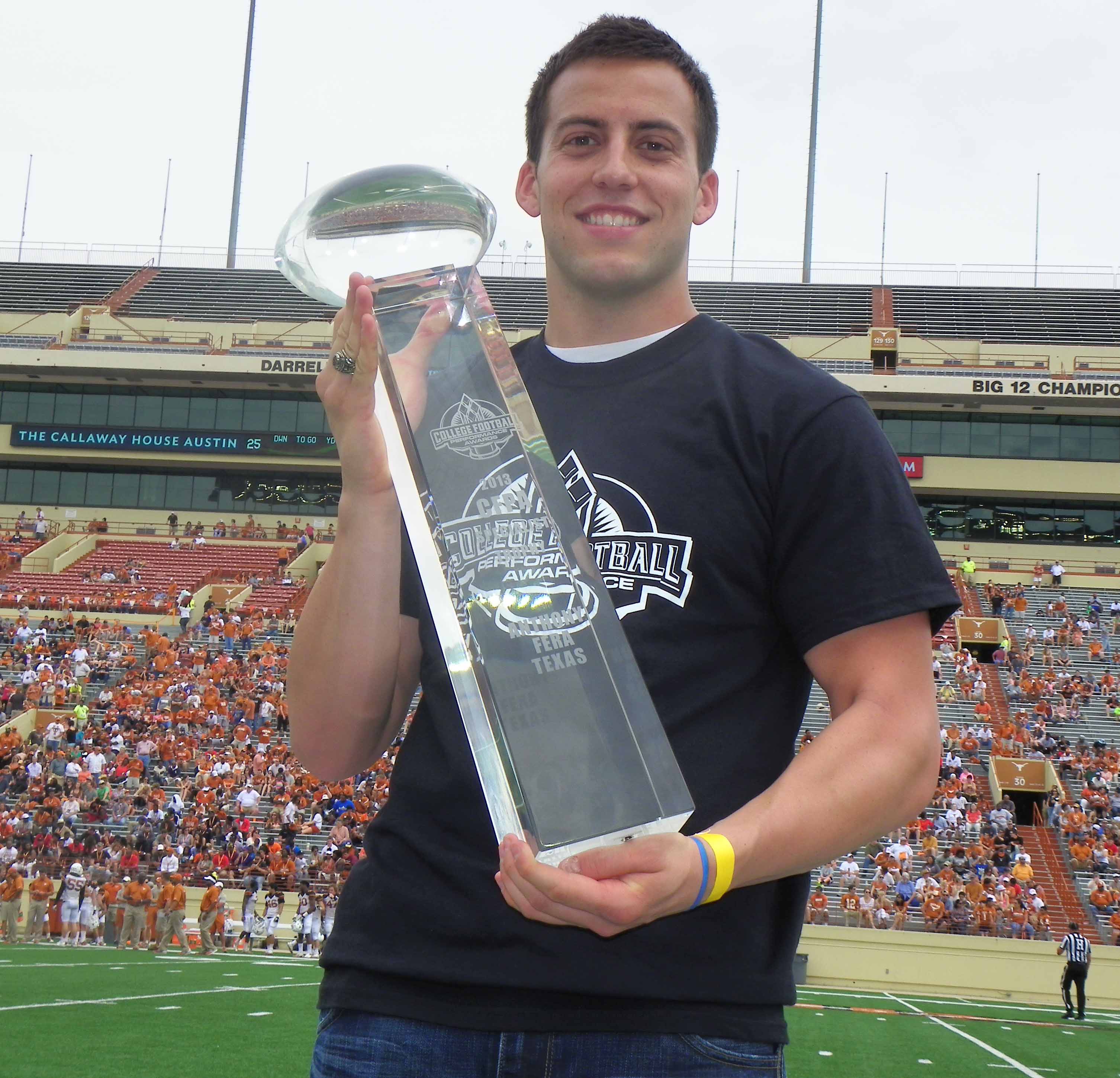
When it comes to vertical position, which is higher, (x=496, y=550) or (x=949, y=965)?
(x=496, y=550)

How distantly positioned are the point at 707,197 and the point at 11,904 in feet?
59.2

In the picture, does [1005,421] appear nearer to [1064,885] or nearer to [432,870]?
[1064,885]

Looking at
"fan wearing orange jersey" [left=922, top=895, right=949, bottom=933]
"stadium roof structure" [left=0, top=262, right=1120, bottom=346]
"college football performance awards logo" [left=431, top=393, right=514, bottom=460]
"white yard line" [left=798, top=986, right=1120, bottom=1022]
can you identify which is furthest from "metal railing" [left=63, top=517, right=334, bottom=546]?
"college football performance awards logo" [left=431, top=393, right=514, bottom=460]

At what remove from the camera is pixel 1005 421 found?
3806 cm

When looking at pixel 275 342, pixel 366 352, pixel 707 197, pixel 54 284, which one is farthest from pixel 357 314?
pixel 54 284

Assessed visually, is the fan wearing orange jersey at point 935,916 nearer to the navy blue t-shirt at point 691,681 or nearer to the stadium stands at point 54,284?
the navy blue t-shirt at point 691,681

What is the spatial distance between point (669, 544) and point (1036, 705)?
84.5 feet

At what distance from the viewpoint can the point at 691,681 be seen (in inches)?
67.9

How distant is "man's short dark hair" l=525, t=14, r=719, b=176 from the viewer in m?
1.96

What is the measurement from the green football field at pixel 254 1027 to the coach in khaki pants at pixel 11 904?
1.48m

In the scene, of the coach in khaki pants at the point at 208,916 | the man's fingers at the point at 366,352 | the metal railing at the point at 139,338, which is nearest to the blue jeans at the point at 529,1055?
the man's fingers at the point at 366,352

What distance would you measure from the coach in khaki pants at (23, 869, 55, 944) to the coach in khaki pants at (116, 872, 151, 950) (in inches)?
48.6

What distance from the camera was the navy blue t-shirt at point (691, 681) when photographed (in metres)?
1.64

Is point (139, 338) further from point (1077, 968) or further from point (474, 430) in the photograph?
point (474, 430)
